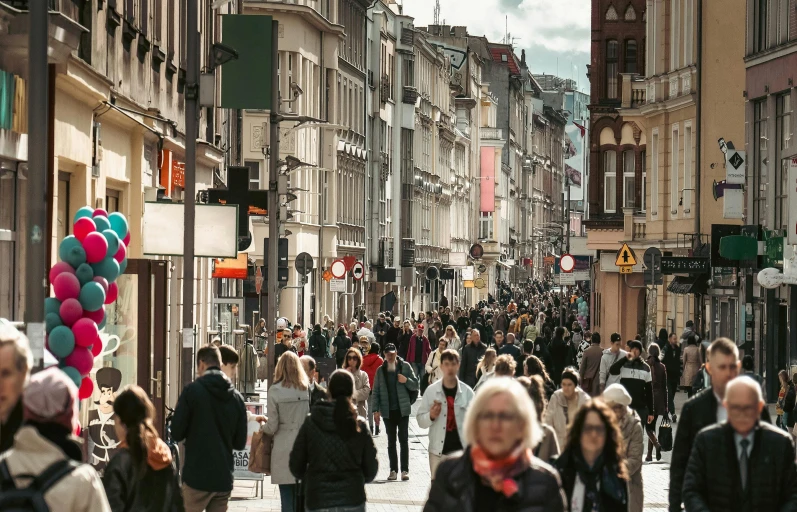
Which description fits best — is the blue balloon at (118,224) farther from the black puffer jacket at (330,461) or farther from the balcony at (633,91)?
the balcony at (633,91)

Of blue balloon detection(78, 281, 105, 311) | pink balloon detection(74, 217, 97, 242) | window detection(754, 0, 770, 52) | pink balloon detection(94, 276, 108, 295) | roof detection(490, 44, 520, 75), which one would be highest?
roof detection(490, 44, 520, 75)

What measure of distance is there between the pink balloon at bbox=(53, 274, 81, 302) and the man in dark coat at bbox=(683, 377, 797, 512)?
4.86m

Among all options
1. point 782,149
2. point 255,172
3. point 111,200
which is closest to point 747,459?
point 111,200

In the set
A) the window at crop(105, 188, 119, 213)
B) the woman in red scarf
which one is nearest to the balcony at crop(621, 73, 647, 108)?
the window at crop(105, 188, 119, 213)

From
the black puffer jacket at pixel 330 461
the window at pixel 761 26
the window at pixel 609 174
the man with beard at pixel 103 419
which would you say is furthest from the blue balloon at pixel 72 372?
the window at pixel 609 174

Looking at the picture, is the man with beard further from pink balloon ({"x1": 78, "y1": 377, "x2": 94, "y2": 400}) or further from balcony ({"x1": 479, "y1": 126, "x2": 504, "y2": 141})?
balcony ({"x1": 479, "y1": 126, "x2": 504, "y2": 141})

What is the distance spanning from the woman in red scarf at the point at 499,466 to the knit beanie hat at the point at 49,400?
1520mm

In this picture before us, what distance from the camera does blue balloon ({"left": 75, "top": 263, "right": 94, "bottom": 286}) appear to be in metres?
12.8

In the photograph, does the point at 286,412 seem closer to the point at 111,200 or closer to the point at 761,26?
the point at 111,200

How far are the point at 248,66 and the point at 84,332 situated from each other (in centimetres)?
1513

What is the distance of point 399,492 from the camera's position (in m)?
20.9

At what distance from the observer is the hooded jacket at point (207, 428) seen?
43.0 feet

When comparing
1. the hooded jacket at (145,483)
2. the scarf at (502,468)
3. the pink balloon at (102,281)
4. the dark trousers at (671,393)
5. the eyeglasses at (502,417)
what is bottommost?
the dark trousers at (671,393)

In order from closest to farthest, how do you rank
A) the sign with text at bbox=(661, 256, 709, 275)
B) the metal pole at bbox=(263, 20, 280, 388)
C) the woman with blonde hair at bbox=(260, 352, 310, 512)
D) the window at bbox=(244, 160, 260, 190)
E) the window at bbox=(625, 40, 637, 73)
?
1. the woman with blonde hair at bbox=(260, 352, 310, 512)
2. the metal pole at bbox=(263, 20, 280, 388)
3. the sign with text at bbox=(661, 256, 709, 275)
4. the window at bbox=(244, 160, 260, 190)
5. the window at bbox=(625, 40, 637, 73)
